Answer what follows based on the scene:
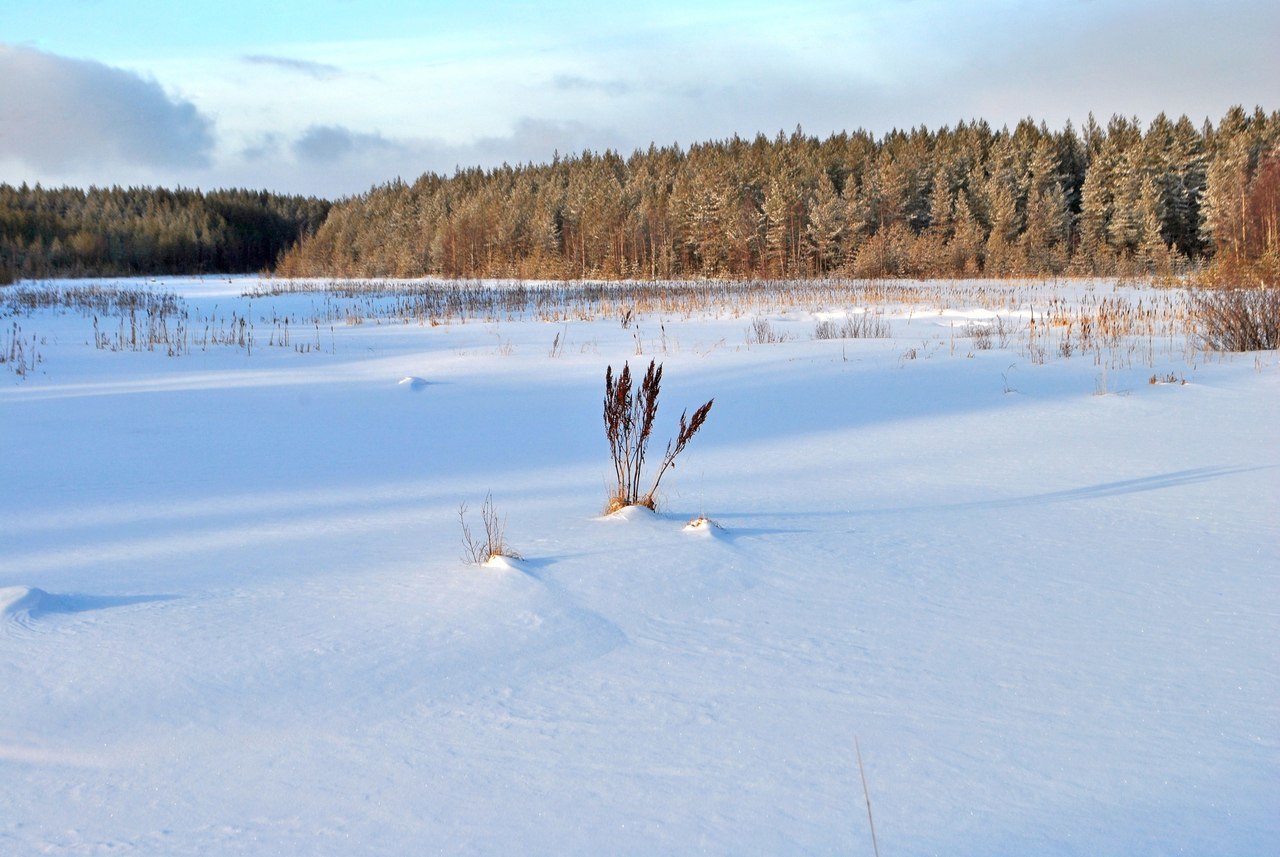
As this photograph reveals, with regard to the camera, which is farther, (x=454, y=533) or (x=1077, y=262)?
(x=1077, y=262)

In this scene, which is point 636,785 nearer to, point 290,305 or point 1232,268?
point 1232,268

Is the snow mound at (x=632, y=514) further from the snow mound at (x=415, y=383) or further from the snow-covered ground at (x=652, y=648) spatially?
the snow mound at (x=415, y=383)

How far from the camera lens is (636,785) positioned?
1758 mm

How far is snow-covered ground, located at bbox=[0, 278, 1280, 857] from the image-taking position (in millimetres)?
1662

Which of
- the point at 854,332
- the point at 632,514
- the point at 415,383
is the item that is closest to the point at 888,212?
the point at 854,332

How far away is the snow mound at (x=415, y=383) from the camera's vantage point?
29.7 feet

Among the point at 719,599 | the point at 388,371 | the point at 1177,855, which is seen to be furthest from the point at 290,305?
the point at 1177,855

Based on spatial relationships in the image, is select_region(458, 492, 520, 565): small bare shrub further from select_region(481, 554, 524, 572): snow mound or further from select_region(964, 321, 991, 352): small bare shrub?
select_region(964, 321, 991, 352): small bare shrub

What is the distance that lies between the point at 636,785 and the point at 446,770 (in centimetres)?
40

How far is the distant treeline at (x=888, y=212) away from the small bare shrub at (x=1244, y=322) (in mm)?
25032

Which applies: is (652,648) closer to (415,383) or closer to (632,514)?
(632,514)

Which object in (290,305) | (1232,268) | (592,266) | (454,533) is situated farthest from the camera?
(592,266)

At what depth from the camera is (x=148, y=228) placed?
73.3 m

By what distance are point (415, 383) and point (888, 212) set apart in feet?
154
